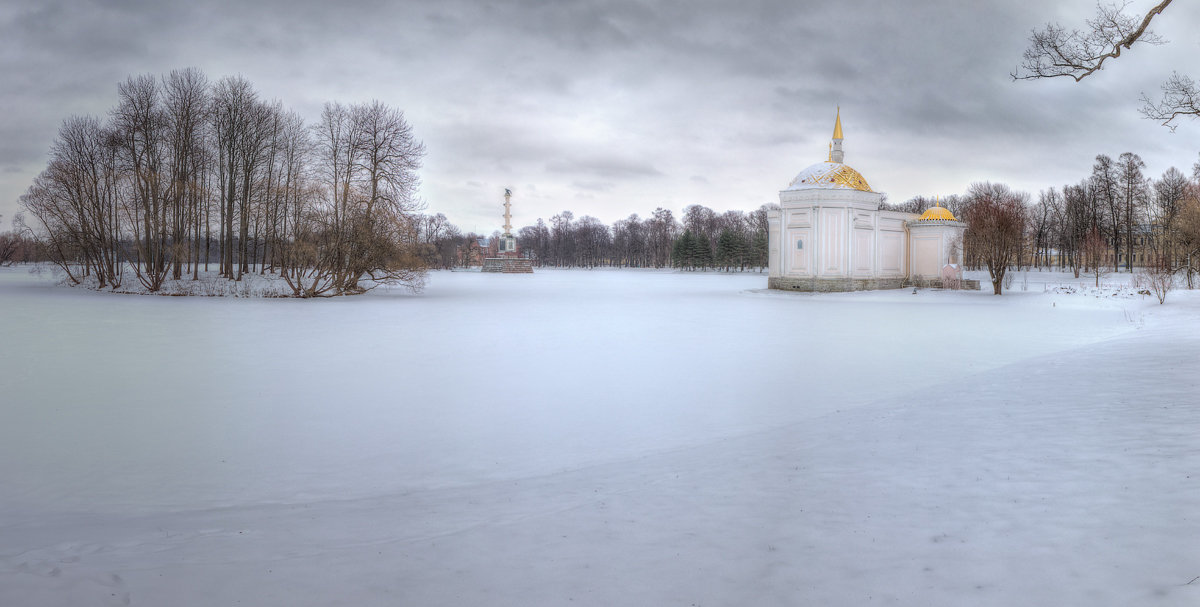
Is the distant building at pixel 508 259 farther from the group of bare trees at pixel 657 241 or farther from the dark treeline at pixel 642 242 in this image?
the group of bare trees at pixel 657 241

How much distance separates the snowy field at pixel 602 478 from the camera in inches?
139

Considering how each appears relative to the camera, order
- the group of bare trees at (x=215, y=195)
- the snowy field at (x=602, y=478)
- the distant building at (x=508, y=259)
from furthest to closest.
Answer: the distant building at (x=508, y=259), the group of bare trees at (x=215, y=195), the snowy field at (x=602, y=478)

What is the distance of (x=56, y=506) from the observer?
4.71 metres

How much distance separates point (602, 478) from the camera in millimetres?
5301

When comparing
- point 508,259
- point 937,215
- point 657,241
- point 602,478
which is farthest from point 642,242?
point 602,478

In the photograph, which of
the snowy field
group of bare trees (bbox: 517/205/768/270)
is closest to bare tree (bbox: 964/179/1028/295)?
the snowy field

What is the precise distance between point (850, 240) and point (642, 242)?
245ft

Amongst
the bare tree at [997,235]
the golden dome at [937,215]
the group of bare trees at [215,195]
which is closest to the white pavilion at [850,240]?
the golden dome at [937,215]

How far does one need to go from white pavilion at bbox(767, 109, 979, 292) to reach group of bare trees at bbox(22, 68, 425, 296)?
19442mm

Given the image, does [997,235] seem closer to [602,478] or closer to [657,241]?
[602,478]

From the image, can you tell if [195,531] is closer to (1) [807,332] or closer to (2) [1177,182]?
(1) [807,332]

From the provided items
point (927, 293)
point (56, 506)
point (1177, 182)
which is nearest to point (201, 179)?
point (56, 506)

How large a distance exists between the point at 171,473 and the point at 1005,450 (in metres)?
7.12

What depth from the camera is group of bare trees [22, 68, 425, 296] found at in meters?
28.7
